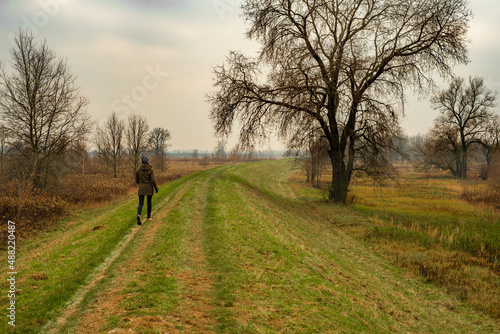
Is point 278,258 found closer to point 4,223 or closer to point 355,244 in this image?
point 355,244

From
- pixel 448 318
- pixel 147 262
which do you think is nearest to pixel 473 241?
pixel 448 318

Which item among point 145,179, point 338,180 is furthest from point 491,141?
point 145,179

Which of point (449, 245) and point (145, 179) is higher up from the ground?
point (145, 179)

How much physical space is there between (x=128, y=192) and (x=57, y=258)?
1922cm

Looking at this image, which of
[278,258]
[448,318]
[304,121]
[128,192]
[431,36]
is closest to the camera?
[448,318]

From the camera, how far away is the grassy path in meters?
4.53

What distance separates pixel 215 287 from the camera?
573cm

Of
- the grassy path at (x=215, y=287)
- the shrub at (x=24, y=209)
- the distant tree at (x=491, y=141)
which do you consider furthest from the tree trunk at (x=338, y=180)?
the distant tree at (x=491, y=141)

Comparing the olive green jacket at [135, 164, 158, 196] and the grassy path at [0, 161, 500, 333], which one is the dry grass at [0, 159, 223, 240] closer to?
the grassy path at [0, 161, 500, 333]

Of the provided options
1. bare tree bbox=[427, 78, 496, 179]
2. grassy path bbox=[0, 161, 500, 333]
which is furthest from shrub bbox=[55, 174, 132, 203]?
bare tree bbox=[427, 78, 496, 179]

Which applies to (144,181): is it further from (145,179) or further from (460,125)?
(460,125)

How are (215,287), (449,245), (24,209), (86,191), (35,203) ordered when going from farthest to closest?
(86,191), (35,203), (24,209), (449,245), (215,287)

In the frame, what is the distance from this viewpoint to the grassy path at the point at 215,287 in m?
4.53

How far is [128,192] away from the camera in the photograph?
2528cm
